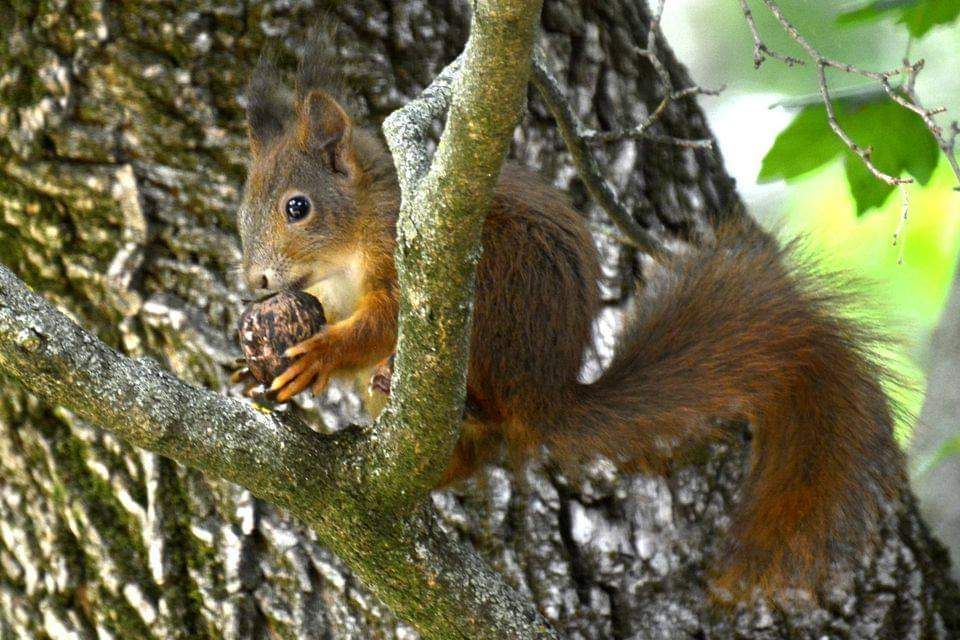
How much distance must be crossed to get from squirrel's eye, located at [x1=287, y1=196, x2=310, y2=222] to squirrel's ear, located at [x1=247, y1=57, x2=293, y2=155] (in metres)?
0.16

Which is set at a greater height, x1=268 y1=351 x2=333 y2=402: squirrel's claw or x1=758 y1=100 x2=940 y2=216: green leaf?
x1=758 y1=100 x2=940 y2=216: green leaf

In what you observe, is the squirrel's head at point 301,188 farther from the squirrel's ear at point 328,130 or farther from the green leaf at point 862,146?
the green leaf at point 862,146

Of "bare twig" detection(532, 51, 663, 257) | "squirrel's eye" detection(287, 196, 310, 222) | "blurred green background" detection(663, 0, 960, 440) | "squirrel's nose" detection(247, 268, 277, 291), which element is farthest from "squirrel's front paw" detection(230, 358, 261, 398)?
"blurred green background" detection(663, 0, 960, 440)

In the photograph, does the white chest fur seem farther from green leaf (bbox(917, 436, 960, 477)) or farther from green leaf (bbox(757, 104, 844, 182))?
green leaf (bbox(917, 436, 960, 477))

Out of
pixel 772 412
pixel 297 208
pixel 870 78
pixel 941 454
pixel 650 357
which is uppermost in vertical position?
pixel 297 208

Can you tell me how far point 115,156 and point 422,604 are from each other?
1167 millimetres

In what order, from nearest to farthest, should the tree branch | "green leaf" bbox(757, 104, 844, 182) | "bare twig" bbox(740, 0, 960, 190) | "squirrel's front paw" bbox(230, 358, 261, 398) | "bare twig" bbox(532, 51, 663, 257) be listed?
the tree branch
"bare twig" bbox(740, 0, 960, 190)
"bare twig" bbox(532, 51, 663, 257)
"squirrel's front paw" bbox(230, 358, 261, 398)
"green leaf" bbox(757, 104, 844, 182)

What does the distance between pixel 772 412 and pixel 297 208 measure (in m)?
0.92

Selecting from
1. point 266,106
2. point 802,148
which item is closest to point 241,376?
point 266,106

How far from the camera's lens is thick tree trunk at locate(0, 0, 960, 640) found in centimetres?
224

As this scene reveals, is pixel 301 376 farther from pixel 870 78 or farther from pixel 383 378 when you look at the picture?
pixel 870 78

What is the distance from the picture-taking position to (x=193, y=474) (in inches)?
89.4

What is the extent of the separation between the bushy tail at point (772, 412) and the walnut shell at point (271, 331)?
18.3 inches

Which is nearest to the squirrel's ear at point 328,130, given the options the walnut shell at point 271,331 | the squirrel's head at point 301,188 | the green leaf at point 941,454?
the squirrel's head at point 301,188
